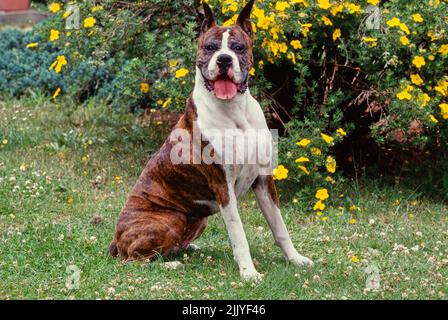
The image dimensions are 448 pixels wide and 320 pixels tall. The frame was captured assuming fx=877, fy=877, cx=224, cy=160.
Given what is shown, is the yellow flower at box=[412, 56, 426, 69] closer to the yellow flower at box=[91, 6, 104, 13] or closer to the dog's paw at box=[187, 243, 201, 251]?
the dog's paw at box=[187, 243, 201, 251]

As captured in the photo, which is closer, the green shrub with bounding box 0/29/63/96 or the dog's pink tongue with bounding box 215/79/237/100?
the dog's pink tongue with bounding box 215/79/237/100

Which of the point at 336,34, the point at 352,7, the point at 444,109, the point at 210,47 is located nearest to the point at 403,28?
the point at 352,7

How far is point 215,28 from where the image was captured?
4926mm

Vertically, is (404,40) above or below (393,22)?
below

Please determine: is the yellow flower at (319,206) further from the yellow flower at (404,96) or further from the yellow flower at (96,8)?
the yellow flower at (96,8)

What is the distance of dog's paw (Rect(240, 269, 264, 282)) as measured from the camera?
4918 millimetres

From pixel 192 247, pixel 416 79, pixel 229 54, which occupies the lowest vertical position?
pixel 192 247

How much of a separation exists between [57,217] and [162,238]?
155cm

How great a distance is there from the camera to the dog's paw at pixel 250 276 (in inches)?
194

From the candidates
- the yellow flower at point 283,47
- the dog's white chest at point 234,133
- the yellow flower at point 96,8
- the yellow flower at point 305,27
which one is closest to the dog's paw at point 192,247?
the dog's white chest at point 234,133

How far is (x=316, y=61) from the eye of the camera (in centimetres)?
688

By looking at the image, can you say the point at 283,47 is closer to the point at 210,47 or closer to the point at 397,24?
the point at 397,24

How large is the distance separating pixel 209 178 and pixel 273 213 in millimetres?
463

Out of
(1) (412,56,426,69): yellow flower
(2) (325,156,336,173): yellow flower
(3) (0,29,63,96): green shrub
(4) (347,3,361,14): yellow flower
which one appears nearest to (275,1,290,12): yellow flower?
(4) (347,3,361,14): yellow flower
